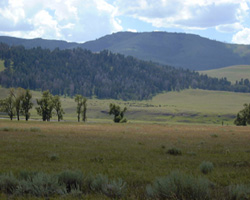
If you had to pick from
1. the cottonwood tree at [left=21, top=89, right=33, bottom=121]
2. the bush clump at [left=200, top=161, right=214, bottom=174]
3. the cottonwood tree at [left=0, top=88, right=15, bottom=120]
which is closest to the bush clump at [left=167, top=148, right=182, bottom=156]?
the bush clump at [left=200, top=161, right=214, bottom=174]

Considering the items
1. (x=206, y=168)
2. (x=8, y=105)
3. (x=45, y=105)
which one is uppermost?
(x=45, y=105)

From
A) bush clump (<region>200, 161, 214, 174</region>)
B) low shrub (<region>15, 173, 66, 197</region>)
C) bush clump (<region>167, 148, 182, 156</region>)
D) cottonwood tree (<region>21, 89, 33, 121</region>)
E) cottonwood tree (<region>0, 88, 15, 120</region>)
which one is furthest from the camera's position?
cottonwood tree (<region>0, 88, 15, 120</region>)

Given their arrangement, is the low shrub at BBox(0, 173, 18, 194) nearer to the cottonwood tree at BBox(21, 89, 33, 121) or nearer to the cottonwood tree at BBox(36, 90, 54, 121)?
the cottonwood tree at BBox(21, 89, 33, 121)

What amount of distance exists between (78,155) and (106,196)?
9324 millimetres

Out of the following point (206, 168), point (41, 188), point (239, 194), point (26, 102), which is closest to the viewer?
point (239, 194)

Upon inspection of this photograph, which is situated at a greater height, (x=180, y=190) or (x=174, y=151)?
(x=180, y=190)

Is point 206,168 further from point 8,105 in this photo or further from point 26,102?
point 8,105

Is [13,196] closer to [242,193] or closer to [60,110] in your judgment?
[242,193]

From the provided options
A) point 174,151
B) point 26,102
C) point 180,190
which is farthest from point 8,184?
point 26,102

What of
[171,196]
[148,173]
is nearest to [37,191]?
[171,196]

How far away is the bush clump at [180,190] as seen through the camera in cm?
849

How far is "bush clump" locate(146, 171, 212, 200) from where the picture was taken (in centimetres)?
849

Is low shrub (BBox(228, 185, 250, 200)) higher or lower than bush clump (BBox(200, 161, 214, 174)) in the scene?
higher

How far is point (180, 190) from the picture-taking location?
865cm
